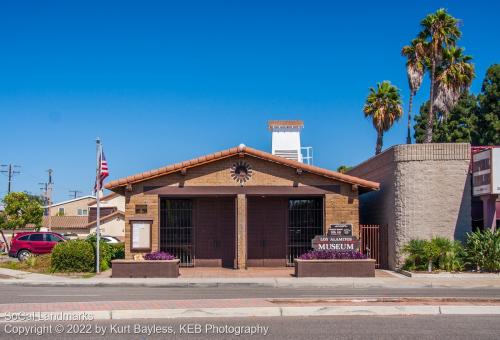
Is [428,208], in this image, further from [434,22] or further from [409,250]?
[434,22]

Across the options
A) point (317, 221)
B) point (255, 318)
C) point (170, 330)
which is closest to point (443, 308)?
point (255, 318)

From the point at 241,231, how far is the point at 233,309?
13760mm

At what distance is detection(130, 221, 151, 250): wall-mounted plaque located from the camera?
1041 inches

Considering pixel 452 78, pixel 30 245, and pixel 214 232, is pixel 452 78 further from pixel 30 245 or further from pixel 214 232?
pixel 30 245

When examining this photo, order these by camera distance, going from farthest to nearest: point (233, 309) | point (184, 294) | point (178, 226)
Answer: point (178, 226)
point (184, 294)
point (233, 309)

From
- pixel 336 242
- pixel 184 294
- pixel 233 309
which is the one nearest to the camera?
pixel 233 309

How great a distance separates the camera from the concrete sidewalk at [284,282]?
22.2 meters

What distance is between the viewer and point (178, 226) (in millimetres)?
28625

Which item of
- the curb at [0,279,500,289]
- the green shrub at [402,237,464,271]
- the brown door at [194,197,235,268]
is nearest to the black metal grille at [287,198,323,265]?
the brown door at [194,197,235,268]

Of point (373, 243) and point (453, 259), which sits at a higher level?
point (373, 243)

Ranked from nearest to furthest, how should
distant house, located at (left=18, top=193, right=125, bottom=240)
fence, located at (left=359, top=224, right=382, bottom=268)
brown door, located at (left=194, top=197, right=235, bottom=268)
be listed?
1. fence, located at (left=359, top=224, right=382, bottom=268)
2. brown door, located at (left=194, top=197, right=235, bottom=268)
3. distant house, located at (left=18, top=193, right=125, bottom=240)

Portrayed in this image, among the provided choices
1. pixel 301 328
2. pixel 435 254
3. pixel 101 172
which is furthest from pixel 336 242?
pixel 301 328

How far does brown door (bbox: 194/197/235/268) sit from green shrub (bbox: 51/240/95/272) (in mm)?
4590

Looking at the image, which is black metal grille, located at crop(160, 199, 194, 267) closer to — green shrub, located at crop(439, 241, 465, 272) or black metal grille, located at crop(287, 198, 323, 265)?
black metal grille, located at crop(287, 198, 323, 265)
